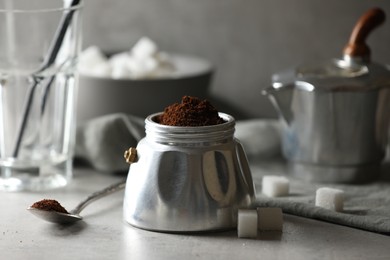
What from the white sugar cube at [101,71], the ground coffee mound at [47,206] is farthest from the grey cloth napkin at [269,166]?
the ground coffee mound at [47,206]

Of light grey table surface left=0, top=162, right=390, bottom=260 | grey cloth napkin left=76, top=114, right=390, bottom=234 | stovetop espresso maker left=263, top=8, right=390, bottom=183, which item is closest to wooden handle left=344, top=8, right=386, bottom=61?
stovetop espresso maker left=263, top=8, right=390, bottom=183

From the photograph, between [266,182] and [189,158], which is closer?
[189,158]

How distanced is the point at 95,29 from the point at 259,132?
364 millimetres

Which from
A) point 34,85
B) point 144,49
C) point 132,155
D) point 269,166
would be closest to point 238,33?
point 144,49

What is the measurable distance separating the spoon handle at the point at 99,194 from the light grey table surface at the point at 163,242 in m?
0.01

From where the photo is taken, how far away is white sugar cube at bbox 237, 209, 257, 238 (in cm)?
92

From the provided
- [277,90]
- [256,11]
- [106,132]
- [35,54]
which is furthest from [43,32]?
[256,11]

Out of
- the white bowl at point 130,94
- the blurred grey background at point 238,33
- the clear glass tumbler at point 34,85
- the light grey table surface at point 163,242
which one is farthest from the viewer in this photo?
the blurred grey background at point 238,33

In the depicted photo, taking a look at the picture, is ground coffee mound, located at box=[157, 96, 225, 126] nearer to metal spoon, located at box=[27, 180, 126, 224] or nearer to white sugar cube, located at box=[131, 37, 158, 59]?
metal spoon, located at box=[27, 180, 126, 224]

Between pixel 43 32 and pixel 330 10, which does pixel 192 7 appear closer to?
pixel 330 10

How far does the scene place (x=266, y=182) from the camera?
1.08 m

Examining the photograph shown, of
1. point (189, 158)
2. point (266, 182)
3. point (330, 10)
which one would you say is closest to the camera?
point (189, 158)

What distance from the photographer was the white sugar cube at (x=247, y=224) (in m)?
0.92

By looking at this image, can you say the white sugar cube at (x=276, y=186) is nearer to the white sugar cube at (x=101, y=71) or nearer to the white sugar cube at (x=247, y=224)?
the white sugar cube at (x=247, y=224)
